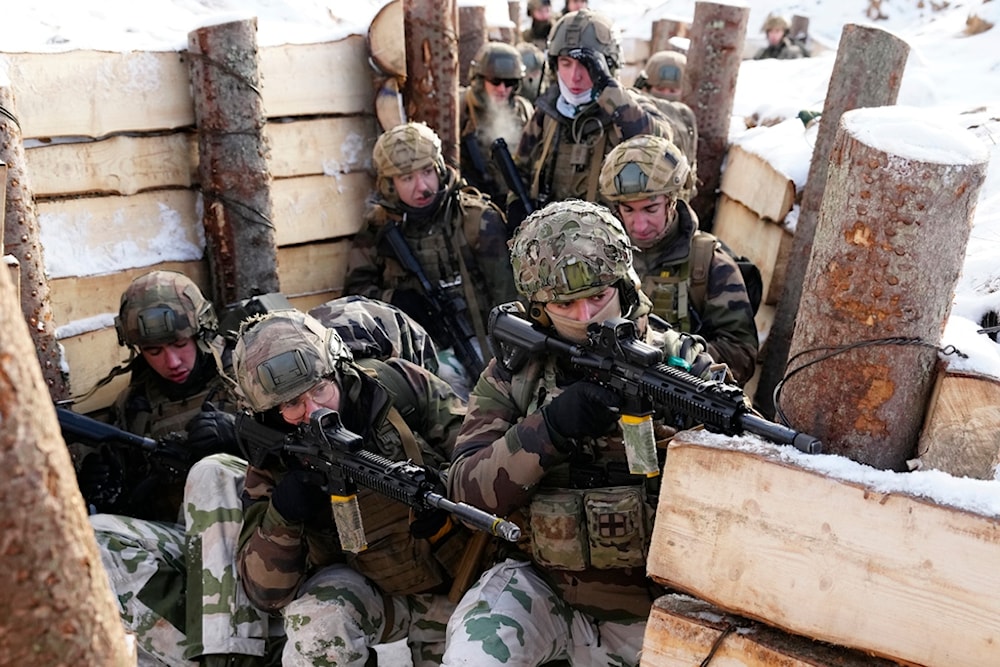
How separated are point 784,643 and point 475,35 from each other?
23.3ft

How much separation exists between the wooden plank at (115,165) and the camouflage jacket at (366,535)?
2.06 metres

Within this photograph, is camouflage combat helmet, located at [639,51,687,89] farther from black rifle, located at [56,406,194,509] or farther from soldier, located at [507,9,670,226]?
black rifle, located at [56,406,194,509]

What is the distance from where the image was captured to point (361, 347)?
4.00m

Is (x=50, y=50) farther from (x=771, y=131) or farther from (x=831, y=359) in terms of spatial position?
(x=771, y=131)

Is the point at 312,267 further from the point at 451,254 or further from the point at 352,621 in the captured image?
the point at 352,621

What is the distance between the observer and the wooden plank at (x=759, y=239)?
5793 millimetres

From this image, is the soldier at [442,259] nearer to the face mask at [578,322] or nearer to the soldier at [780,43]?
the face mask at [578,322]

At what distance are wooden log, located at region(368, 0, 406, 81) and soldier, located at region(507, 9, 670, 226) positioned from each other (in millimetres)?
879

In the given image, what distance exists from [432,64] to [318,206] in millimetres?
1112

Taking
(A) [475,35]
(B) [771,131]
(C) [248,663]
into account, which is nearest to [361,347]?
(C) [248,663]

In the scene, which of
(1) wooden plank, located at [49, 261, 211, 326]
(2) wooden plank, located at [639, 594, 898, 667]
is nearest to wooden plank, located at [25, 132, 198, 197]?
(1) wooden plank, located at [49, 261, 211, 326]

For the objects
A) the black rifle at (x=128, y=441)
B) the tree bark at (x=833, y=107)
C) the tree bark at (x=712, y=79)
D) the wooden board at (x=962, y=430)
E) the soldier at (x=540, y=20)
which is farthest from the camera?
the soldier at (x=540, y=20)

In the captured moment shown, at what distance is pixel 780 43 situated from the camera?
13930 millimetres

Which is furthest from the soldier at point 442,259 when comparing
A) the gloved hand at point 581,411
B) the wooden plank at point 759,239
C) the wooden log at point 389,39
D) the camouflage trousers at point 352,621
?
the gloved hand at point 581,411
